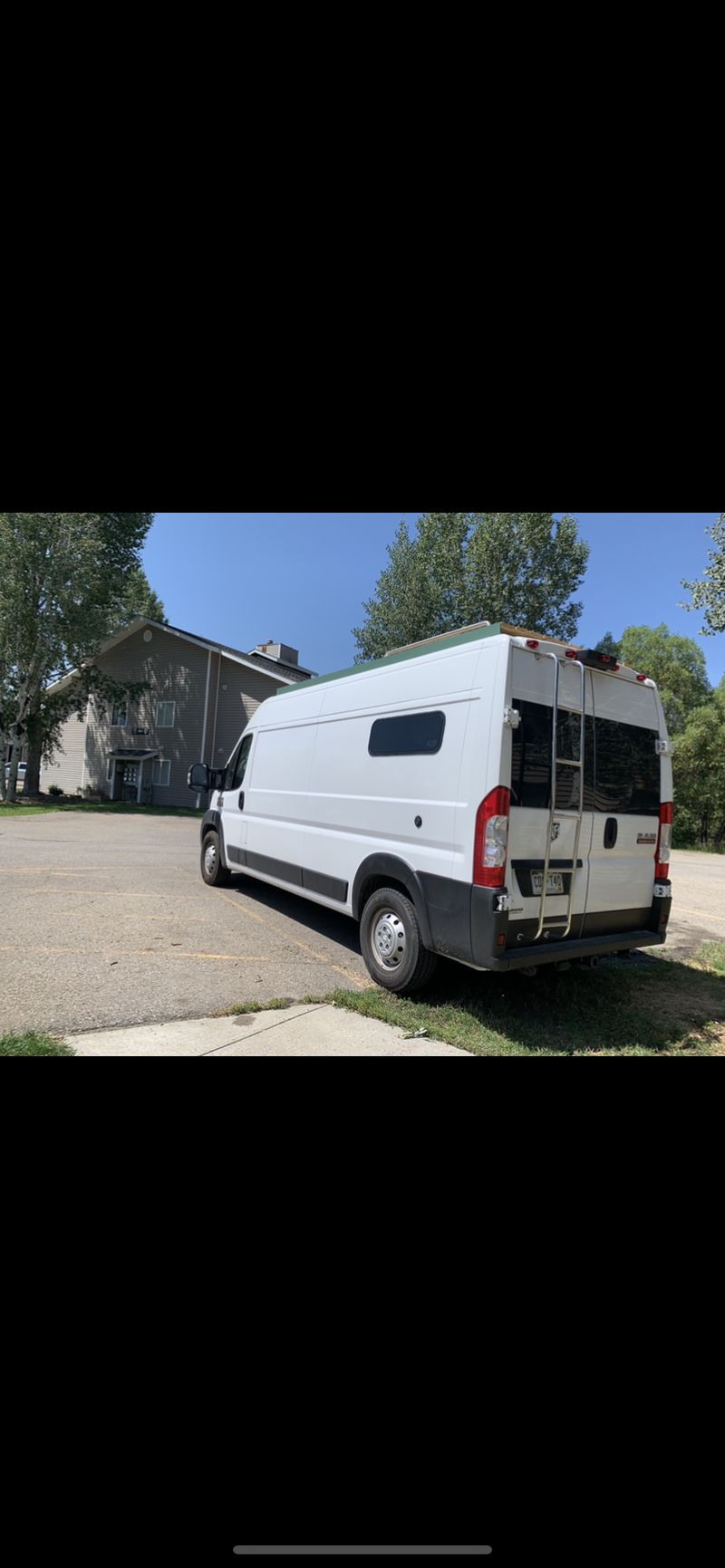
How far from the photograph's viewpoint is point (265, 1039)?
11.5 ft

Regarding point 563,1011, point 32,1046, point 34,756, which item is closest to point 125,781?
point 34,756

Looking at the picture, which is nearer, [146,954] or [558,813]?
[558,813]

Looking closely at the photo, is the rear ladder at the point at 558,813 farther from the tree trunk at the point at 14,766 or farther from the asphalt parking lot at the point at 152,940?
the tree trunk at the point at 14,766

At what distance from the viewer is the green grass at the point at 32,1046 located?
3026 mm

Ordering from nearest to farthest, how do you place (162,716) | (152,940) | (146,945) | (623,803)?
1. (623,803)
2. (146,945)
3. (152,940)
4. (162,716)

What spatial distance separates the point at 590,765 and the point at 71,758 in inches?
1085

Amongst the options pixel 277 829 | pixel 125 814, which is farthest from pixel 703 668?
pixel 277 829

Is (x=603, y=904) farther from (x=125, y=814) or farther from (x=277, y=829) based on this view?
(x=125, y=814)

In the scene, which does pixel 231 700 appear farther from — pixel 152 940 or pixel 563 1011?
pixel 563 1011

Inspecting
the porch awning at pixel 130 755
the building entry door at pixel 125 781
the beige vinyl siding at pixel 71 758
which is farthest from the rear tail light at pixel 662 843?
the beige vinyl siding at pixel 71 758

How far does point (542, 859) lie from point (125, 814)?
56.7ft

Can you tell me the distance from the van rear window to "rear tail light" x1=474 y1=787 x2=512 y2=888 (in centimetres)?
14

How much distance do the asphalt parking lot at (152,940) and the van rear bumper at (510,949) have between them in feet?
4.71
